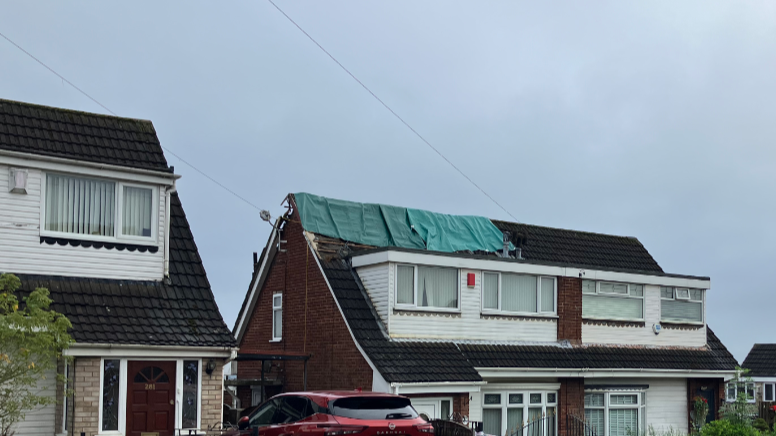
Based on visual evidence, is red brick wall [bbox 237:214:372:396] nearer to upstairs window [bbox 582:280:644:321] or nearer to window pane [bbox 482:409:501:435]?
window pane [bbox 482:409:501:435]

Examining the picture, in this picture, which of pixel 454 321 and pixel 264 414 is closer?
pixel 264 414

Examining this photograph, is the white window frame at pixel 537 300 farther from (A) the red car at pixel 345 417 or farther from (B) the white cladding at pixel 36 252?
(A) the red car at pixel 345 417

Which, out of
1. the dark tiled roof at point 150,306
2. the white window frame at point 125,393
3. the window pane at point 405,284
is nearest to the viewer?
the white window frame at point 125,393

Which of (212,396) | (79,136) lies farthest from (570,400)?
(79,136)

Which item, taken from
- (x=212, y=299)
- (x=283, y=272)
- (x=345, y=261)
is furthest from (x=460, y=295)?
(x=212, y=299)

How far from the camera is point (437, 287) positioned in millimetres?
25688

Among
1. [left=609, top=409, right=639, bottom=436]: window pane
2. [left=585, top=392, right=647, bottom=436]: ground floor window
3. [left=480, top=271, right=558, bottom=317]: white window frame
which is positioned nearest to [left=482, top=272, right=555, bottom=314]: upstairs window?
[left=480, top=271, right=558, bottom=317]: white window frame

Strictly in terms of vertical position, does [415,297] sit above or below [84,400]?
above

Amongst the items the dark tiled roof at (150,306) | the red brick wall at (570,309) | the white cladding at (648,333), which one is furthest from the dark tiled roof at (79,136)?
the white cladding at (648,333)

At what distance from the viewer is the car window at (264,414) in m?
16.2

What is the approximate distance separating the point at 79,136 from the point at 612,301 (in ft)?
56.3

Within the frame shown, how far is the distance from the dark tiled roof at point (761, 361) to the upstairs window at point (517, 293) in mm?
28433

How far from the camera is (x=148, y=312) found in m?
19.6

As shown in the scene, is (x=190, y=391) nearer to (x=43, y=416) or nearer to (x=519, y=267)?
(x=43, y=416)
